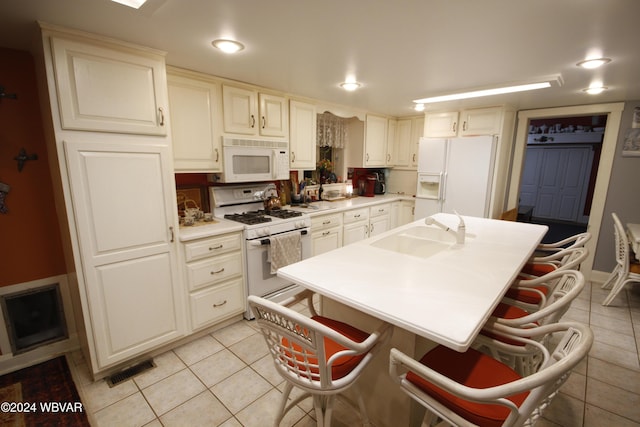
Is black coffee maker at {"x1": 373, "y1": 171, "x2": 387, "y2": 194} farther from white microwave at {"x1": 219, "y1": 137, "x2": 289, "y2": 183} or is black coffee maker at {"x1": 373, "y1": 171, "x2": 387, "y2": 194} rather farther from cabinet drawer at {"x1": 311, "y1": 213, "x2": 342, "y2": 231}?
white microwave at {"x1": 219, "y1": 137, "x2": 289, "y2": 183}

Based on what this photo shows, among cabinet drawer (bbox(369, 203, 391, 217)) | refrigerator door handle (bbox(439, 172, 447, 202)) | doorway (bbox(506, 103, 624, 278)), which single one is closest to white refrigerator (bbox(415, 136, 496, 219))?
refrigerator door handle (bbox(439, 172, 447, 202))

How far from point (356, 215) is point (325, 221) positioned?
24.6 inches

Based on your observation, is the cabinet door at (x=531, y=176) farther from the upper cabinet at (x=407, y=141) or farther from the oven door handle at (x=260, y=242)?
the oven door handle at (x=260, y=242)

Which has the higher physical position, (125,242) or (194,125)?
(194,125)

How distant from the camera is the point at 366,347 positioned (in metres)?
1.12

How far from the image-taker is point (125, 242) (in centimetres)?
193

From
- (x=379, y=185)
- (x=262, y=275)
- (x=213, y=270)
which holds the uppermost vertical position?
(x=379, y=185)

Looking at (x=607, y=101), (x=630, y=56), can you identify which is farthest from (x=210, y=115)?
(x=607, y=101)

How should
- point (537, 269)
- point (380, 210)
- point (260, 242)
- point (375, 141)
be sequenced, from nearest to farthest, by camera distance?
point (537, 269) < point (260, 242) < point (380, 210) < point (375, 141)

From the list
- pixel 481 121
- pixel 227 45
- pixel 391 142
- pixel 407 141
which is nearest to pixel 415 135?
pixel 407 141

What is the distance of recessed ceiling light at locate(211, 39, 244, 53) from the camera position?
1.81m

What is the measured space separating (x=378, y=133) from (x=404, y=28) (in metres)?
2.98

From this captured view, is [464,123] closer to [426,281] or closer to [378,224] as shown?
[378,224]

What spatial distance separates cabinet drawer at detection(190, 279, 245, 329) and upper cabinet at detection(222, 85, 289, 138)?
146 cm
